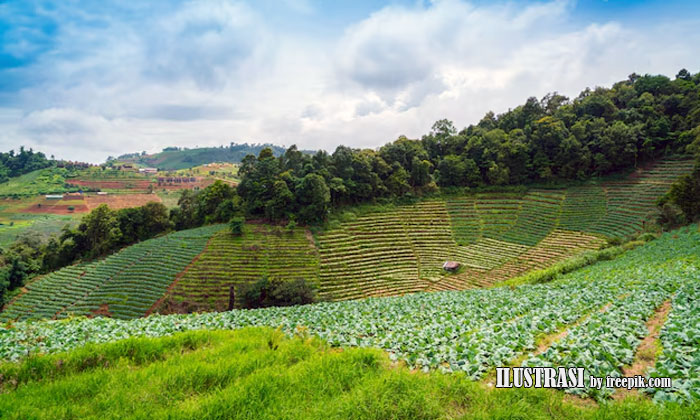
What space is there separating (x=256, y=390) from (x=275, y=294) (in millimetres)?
21376

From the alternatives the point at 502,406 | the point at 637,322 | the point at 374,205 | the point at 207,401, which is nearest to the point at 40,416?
the point at 207,401

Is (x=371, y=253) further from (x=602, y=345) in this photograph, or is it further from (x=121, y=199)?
(x=121, y=199)

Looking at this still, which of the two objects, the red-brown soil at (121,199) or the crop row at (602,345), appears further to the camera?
the red-brown soil at (121,199)

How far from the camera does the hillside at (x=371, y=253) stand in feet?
96.8

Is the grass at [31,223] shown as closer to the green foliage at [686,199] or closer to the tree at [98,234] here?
the tree at [98,234]

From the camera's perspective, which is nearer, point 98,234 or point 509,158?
point 98,234

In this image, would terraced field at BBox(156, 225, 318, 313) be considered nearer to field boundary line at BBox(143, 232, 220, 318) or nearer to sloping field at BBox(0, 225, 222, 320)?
field boundary line at BBox(143, 232, 220, 318)

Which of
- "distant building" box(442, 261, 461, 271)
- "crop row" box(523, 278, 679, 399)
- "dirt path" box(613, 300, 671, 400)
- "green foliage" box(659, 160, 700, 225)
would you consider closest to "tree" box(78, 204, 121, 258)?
"distant building" box(442, 261, 461, 271)

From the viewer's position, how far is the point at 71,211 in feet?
274

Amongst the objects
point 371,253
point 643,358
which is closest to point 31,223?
point 371,253

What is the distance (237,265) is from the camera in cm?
3325

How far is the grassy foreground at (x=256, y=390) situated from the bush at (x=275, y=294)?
1905 centimetres

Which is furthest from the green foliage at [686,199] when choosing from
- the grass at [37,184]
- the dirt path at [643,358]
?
the grass at [37,184]

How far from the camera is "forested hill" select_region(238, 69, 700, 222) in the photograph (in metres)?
42.6
